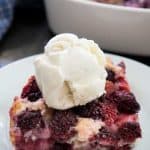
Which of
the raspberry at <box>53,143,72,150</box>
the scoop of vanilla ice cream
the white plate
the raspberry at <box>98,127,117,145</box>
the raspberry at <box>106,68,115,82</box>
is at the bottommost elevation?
the white plate

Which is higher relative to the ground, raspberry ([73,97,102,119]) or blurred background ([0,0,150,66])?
raspberry ([73,97,102,119])

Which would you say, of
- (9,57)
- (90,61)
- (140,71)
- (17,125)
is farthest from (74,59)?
(9,57)

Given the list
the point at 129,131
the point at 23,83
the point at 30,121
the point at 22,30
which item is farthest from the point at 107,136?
the point at 22,30

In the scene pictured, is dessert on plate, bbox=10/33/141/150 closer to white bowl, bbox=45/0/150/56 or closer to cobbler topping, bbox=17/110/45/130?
cobbler topping, bbox=17/110/45/130

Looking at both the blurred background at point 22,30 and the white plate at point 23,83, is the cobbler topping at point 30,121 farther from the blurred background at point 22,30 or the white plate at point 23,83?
the blurred background at point 22,30

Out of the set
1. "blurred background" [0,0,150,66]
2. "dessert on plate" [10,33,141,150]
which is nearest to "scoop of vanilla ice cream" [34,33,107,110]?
"dessert on plate" [10,33,141,150]

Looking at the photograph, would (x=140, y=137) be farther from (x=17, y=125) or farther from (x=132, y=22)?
(x=132, y=22)
